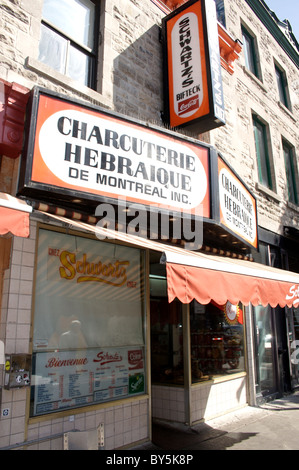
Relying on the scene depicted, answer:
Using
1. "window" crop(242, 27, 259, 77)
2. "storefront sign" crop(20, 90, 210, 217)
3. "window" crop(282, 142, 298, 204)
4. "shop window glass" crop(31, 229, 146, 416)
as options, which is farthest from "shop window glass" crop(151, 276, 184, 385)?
"window" crop(242, 27, 259, 77)

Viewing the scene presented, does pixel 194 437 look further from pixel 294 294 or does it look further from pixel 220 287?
pixel 220 287

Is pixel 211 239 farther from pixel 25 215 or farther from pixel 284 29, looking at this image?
pixel 284 29

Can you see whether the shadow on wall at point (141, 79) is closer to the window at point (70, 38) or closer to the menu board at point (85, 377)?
the window at point (70, 38)

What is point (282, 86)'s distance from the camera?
509 inches

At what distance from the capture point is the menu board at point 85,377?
4270 millimetres

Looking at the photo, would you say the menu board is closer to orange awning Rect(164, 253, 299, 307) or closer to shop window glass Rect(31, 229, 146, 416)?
shop window glass Rect(31, 229, 146, 416)

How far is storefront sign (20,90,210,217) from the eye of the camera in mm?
4000

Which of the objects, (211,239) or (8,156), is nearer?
(8,156)

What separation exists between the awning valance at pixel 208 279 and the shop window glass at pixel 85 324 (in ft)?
2.33
